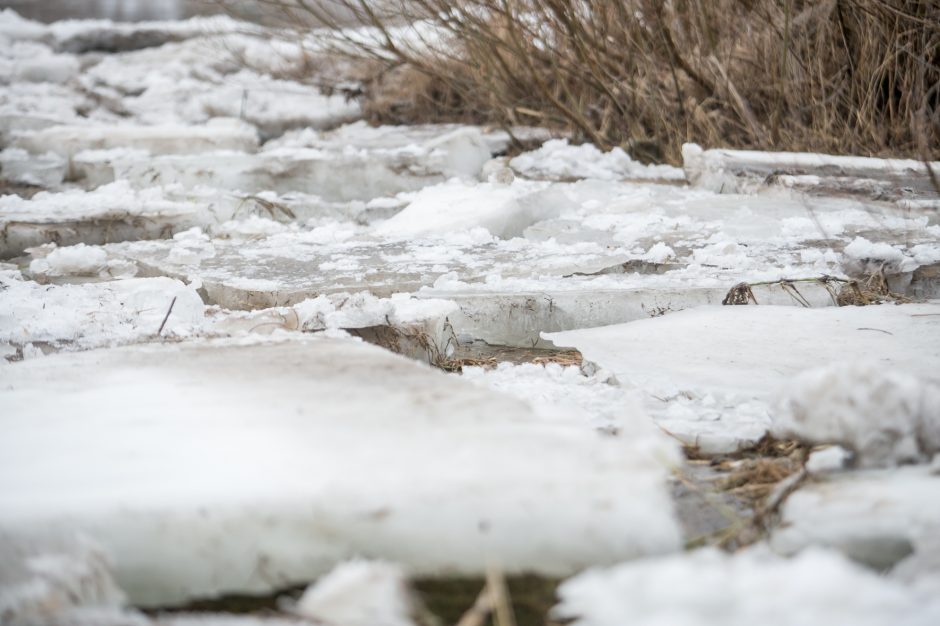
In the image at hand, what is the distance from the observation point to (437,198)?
3.33 metres

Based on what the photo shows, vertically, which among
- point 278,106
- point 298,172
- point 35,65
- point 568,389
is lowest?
point 568,389

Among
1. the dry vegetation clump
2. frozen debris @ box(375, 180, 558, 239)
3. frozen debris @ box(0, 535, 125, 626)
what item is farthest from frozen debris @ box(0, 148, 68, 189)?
frozen debris @ box(0, 535, 125, 626)

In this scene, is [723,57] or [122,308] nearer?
[122,308]

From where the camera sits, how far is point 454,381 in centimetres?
125

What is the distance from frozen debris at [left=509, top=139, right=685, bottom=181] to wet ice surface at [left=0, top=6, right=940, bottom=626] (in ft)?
0.10

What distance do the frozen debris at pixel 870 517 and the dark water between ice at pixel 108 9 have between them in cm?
967

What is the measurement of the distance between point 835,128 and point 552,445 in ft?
11.3

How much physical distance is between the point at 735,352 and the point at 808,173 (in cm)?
176

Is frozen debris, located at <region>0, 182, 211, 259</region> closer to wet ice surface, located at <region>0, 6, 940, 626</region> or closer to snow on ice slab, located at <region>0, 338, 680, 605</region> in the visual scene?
wet ice surface, located at <region>0, 6, 940, 626</region>

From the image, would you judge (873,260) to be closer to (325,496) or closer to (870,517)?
(870,517)

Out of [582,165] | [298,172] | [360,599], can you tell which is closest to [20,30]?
[298,172]

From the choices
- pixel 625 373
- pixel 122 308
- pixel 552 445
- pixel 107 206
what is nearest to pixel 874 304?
pixel 625 373

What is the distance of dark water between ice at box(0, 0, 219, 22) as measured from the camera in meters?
9.84

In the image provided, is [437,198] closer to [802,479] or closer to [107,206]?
[107,206]
